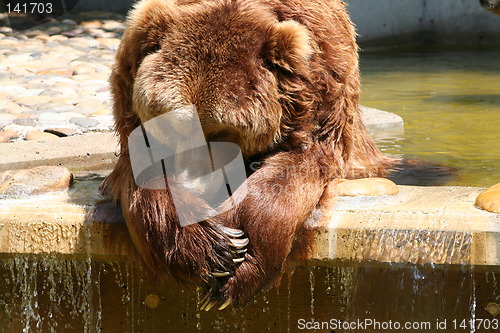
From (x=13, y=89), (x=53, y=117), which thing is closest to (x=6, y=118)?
(x=53, y=117)

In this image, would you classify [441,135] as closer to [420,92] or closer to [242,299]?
[420,92]

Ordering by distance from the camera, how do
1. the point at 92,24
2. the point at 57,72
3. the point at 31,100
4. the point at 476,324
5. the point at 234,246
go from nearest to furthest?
the point at 234,246, the point at 476,324, the point at 31,100, the point at 57,72, the point at 92,24

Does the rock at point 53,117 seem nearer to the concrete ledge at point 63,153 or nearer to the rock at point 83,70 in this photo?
the concrete ledge at point 63,153

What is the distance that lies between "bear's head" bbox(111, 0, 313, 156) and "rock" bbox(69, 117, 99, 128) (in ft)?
10.5

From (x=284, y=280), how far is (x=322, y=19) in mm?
1164

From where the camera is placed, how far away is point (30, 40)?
36.6 ft

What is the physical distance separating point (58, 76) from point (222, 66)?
6.12 m

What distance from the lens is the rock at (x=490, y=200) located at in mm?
2816

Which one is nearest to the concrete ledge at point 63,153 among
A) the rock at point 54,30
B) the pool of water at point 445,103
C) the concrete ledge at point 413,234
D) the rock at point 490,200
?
the pool of water at point 445,103

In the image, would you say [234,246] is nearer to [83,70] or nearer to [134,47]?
[134,47]

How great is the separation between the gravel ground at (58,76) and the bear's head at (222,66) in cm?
302

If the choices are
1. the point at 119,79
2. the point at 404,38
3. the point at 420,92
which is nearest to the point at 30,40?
the point at 420,92

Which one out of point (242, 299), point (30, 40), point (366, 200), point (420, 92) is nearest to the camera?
point (242, 299)

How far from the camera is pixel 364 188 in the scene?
3.10 meters
